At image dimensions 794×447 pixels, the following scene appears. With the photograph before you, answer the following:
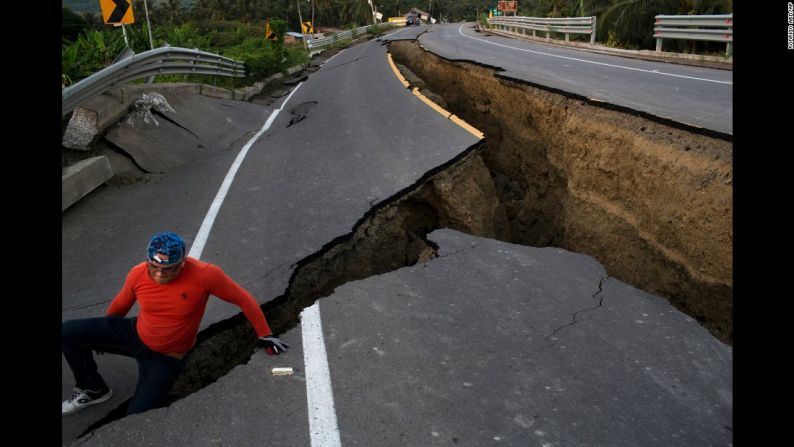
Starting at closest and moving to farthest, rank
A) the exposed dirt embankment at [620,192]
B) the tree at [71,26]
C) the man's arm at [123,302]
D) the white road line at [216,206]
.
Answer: the man's arm at [123,302] → the exposed dirt embankment at [620,192] → the white road line at [216,206] → the tree at [71,26]

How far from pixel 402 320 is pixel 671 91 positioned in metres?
7.30

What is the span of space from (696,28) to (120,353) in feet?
54.5

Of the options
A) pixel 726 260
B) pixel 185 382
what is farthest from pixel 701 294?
pixel 185 382

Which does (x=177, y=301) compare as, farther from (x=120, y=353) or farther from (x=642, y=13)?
(x=642, y=13)

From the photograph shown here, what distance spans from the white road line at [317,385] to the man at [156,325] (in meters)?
0.23

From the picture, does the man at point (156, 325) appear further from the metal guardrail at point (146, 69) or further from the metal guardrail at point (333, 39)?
the metal guardrail at point (333, 39)

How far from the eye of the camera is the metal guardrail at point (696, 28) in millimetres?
13945

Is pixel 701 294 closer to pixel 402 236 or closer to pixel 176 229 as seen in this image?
pixel 402 236

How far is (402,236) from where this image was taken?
6.33 meters

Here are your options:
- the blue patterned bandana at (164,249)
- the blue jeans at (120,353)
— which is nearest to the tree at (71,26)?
the blue jeans at (120,353)

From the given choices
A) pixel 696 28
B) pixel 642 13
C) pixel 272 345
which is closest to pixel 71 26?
pixel 642 13

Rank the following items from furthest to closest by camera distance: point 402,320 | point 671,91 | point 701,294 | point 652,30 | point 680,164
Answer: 1. point 652,30
2. point 671,91
3. point 680,164
4. point 701,294
5. point 402,320

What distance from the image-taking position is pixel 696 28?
15742 millimetres
